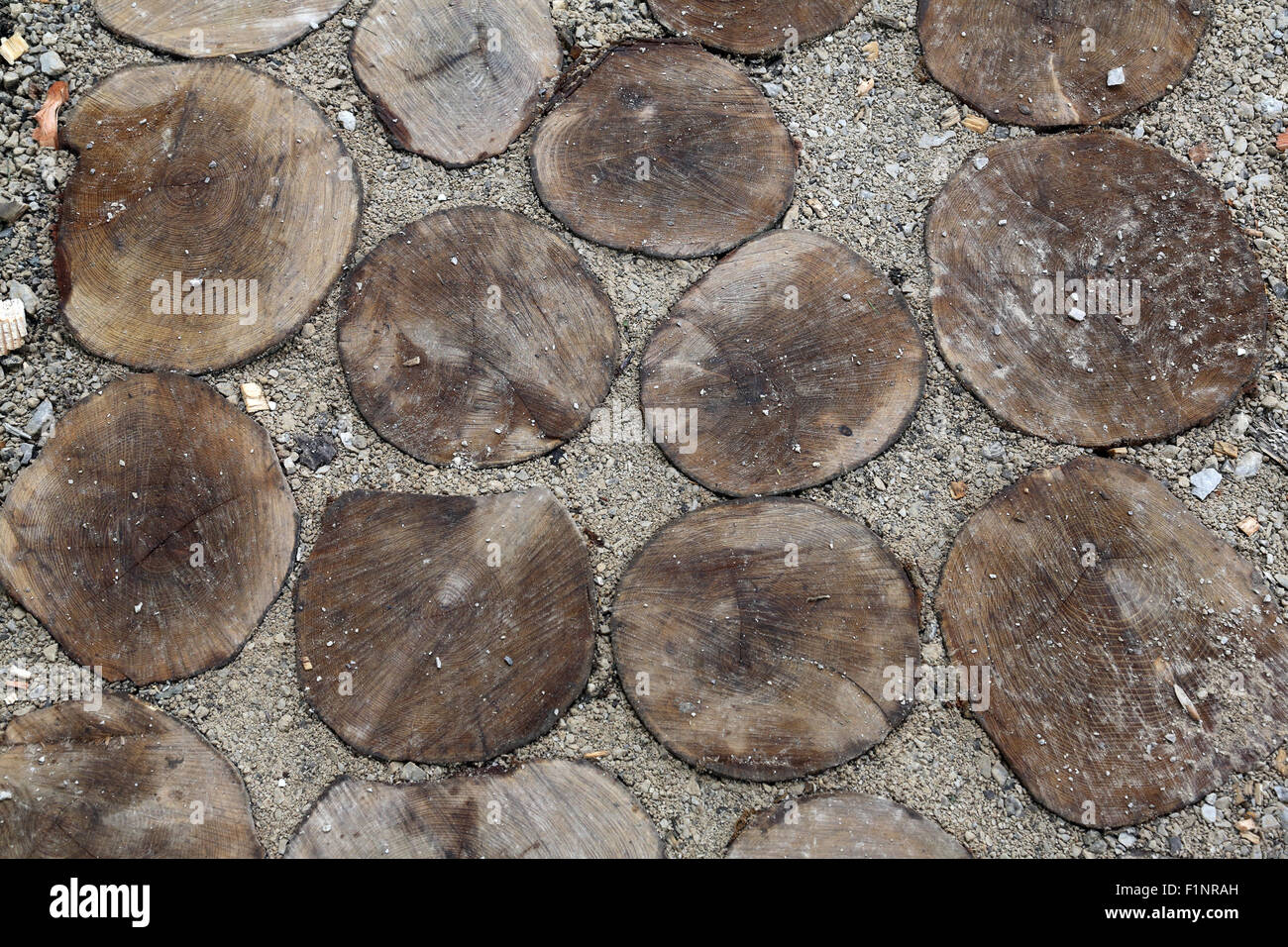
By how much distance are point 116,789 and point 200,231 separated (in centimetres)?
101

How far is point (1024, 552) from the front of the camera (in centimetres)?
162

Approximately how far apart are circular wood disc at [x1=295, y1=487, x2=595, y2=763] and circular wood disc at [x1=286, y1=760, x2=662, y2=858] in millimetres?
63

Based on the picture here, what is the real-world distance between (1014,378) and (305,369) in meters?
1.37

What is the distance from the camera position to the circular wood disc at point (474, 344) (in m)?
1.66

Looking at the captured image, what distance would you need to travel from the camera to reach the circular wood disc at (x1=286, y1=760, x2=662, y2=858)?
1514mm

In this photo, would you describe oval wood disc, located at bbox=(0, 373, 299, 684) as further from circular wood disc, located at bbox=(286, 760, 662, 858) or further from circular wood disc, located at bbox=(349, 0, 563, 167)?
circular wood disc, located at bbox=(349, 0, 563, 167)

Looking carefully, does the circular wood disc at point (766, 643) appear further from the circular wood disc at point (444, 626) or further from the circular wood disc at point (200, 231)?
the circular wood disc at point (200, 231)

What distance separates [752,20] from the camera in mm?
1908

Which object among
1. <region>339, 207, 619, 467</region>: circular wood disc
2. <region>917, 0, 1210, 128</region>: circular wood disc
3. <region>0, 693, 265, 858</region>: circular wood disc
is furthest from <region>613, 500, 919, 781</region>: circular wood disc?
<region>917, 0, 1210, 128</region>: circular wood disc

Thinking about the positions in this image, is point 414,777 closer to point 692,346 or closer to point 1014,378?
point 692,346

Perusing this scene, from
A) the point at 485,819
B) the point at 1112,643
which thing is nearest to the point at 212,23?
Answer: the point at 485,819

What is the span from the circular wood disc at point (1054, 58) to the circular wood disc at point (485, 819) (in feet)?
5.23

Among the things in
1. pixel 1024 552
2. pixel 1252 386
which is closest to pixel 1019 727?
pixel 1024 552

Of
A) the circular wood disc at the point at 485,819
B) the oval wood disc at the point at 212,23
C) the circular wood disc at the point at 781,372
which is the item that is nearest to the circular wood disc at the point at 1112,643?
the circular wood disc at the point at 781,372
